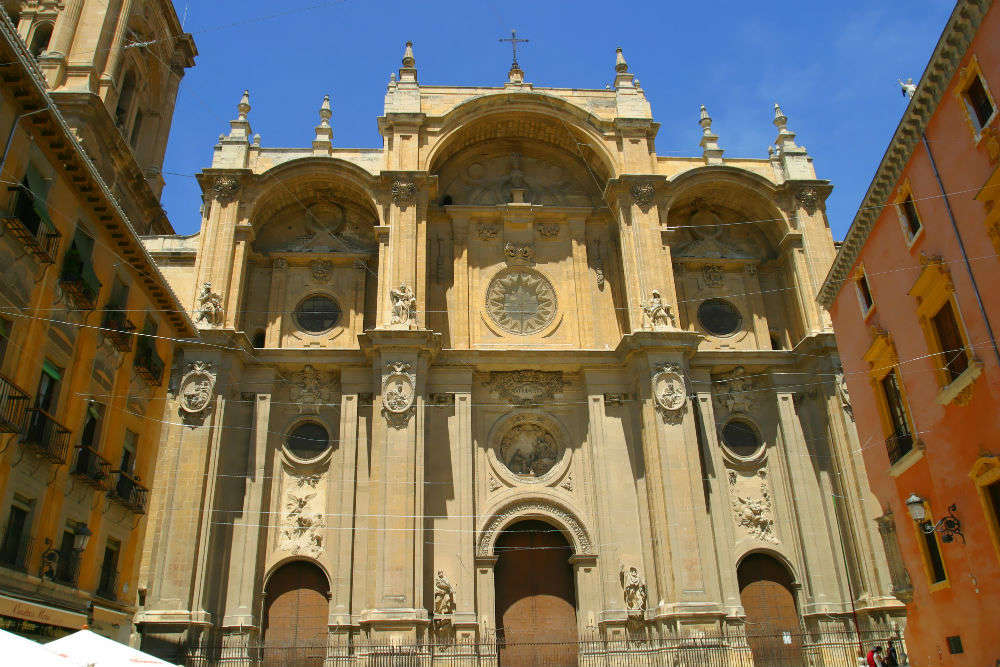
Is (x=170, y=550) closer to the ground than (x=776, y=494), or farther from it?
closer to the ground

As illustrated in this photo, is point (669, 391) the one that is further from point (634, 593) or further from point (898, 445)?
point (898, 445)

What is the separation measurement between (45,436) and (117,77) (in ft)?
60.2

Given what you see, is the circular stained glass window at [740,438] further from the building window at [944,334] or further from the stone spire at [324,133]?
the stone spire at [324,133]

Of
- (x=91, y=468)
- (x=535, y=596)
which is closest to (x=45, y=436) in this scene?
(x=91, y=468)

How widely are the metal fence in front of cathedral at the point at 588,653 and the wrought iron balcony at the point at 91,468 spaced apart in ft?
19.2

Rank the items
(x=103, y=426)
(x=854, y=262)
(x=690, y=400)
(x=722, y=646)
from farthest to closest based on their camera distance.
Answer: (x=690, y=400) → (x=722, y=646) → (x=854, y=262) → (x=103, y=426)

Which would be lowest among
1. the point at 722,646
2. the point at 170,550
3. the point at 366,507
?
the point at 722,646

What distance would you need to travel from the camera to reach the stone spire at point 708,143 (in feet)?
93.7

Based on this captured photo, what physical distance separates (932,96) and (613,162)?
13.5 meters

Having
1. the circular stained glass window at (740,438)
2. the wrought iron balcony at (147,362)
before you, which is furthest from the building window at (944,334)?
the wrought iron balcony at (147,362)

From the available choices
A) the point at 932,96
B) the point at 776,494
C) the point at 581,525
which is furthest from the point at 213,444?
the point at 932,96

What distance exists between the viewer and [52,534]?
14281 millimetres

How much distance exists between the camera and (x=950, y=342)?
48.1ft

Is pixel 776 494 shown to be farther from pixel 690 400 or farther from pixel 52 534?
pixel 52 534
